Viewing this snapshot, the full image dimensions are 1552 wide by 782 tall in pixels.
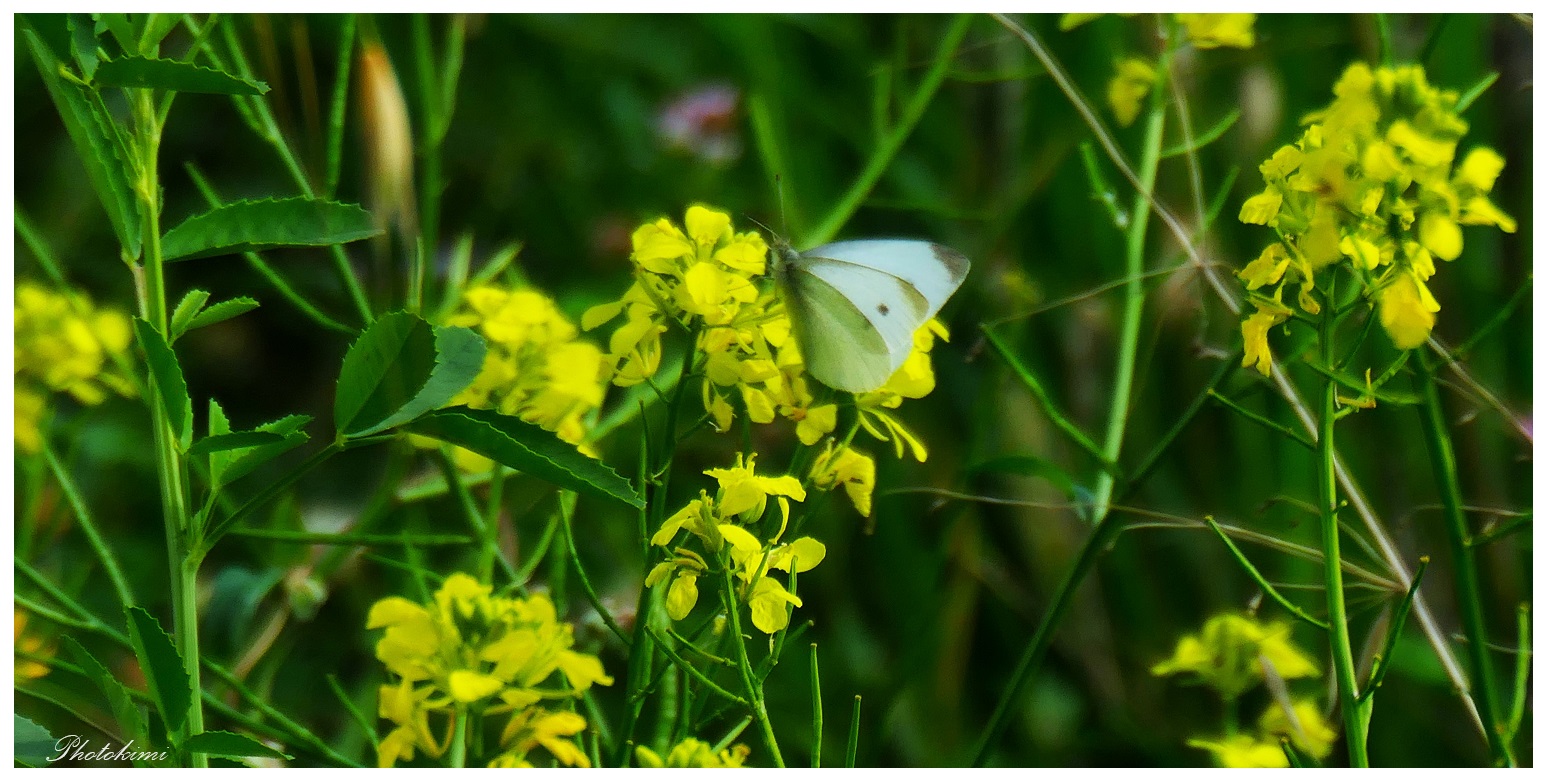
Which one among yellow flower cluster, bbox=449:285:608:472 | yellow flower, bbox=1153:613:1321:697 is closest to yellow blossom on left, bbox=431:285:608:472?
yellow flower cluster, bbox=449:285:608:472

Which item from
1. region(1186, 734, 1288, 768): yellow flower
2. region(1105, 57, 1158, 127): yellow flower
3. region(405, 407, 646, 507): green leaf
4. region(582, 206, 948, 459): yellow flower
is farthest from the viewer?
region(1105, 57, 1158, 127): yellow flower

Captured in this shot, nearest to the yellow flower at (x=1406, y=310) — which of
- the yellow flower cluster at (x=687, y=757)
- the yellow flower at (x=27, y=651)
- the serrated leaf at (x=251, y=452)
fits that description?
the yellow flower cluster at (x=687, y=757)

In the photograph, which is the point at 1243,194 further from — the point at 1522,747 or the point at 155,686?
the point at 155,686

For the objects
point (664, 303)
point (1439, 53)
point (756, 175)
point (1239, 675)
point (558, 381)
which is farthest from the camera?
point (756, 175)

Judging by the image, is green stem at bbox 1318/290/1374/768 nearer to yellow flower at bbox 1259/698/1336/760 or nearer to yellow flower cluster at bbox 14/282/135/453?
yellow flower at bbox 1259/698/1336/760

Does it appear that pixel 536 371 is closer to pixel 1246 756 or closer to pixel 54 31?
pixel 54 31

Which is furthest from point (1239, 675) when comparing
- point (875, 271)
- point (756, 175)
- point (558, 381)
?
point (756, 175)

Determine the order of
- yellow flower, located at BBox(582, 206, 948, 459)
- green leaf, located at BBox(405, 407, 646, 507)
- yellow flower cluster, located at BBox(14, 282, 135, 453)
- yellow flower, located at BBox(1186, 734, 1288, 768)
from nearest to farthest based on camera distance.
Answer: green leaf, located at BBox(405, 407, 646, 507) → yellow flower, located at BBox(582, 206, 948, 459) → yellow flower, located at BBox(1186, 734, 1288, 768) → yellow flower cluster, located at BBox(14, 282, 135, 453)
